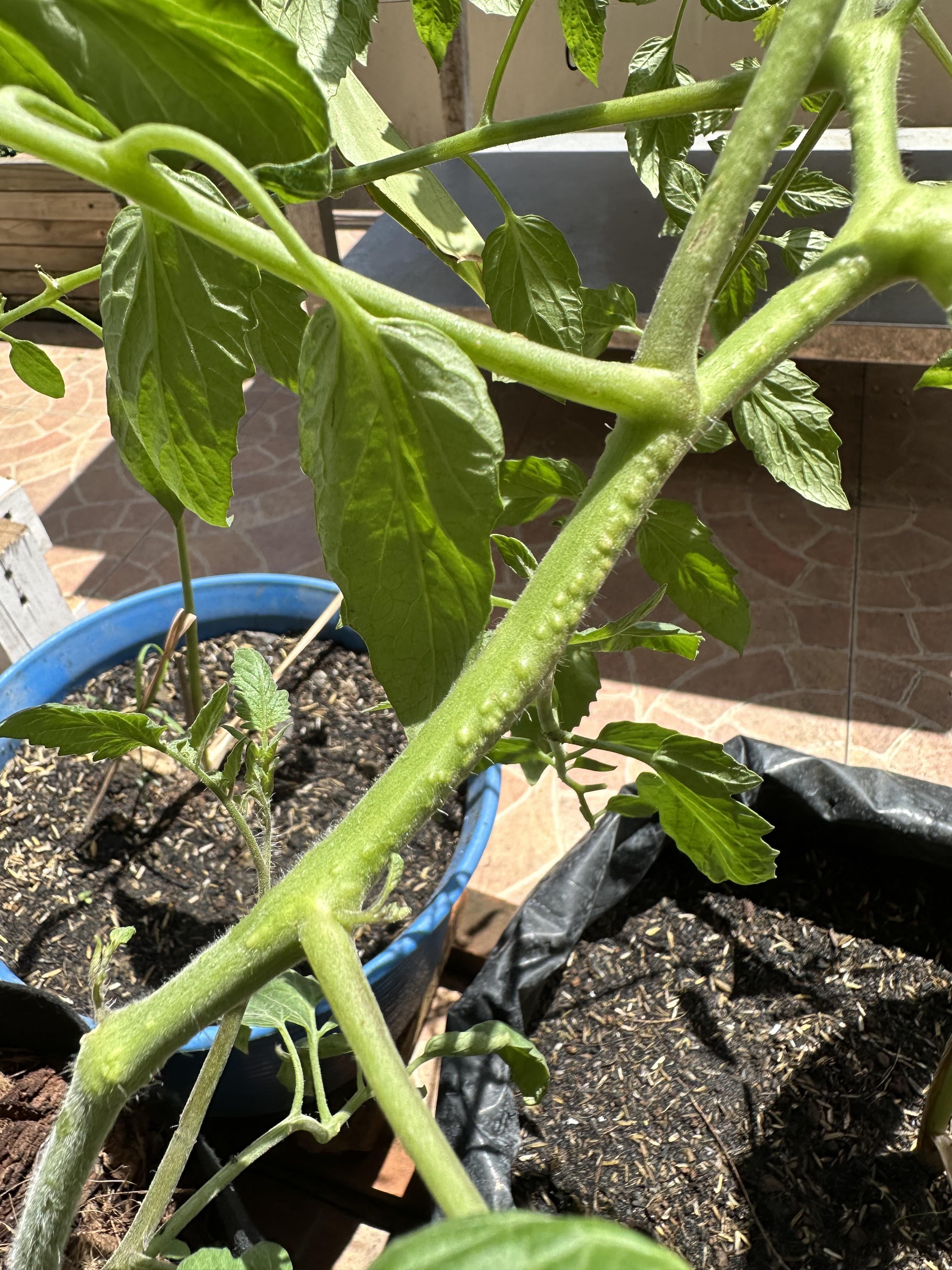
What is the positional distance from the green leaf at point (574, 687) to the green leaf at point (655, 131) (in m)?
0.27

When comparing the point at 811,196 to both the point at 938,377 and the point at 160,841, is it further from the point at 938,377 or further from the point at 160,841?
the point at 160,841

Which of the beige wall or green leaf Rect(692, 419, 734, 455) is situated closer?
green leaf Rect(692, 419, 734, 455)

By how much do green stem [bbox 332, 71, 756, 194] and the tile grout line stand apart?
102cm

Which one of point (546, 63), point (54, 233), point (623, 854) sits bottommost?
point (623, 854)

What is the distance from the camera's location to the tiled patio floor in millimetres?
1308

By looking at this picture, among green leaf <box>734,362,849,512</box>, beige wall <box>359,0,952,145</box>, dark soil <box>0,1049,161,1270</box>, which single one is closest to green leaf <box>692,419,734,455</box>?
green leaf <box>734,362,849,512</box>

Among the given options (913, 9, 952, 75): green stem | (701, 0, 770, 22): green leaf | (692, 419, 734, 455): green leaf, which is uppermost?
(701, 0, 770, 22): green leaf

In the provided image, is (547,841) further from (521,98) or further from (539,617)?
(521,98)

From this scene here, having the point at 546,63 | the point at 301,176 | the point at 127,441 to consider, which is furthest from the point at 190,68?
the point at 546,63

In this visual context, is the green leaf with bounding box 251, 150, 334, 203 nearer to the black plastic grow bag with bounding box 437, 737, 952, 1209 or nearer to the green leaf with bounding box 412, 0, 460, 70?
the green leaf with bounding box 412, 0, 460, 70

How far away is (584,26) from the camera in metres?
0.45

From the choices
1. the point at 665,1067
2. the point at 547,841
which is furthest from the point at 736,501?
the point at 665,1067

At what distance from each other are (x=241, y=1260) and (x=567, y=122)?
1.59 feet

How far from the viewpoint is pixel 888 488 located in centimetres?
167
